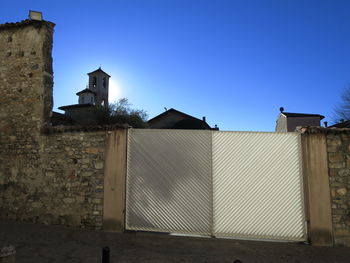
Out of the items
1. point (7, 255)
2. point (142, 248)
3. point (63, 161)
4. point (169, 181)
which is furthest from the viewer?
point (63, 161)

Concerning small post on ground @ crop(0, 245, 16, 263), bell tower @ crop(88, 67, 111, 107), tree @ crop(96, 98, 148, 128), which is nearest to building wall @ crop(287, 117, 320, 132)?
tree @ crop(96, 98, 148, 128)

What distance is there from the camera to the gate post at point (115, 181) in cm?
633

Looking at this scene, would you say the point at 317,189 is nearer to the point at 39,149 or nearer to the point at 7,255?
the point at 7,255

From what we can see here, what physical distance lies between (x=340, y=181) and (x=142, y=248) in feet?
16.3

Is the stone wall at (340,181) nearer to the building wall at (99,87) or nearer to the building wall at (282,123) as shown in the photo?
the building wall at (282,123)

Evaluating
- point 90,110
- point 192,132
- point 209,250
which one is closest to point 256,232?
point 209,250

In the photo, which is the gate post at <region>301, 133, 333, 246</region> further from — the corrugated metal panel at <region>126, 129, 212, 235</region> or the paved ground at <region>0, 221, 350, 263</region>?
the corrugated metal panel at <region>126, 129, 212, 235</region>

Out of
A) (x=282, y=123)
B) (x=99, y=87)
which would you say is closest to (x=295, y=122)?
(x=282, y=123)

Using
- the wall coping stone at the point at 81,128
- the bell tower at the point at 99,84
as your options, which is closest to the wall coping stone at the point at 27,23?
the wall coping stone at the point at 81,128

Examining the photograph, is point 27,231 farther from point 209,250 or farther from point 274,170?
point 274,170

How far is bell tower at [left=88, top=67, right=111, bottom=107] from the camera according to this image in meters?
43.1

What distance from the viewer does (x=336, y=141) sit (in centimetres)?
612

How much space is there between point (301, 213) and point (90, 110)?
69.5 ft

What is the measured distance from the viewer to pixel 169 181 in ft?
21.0
